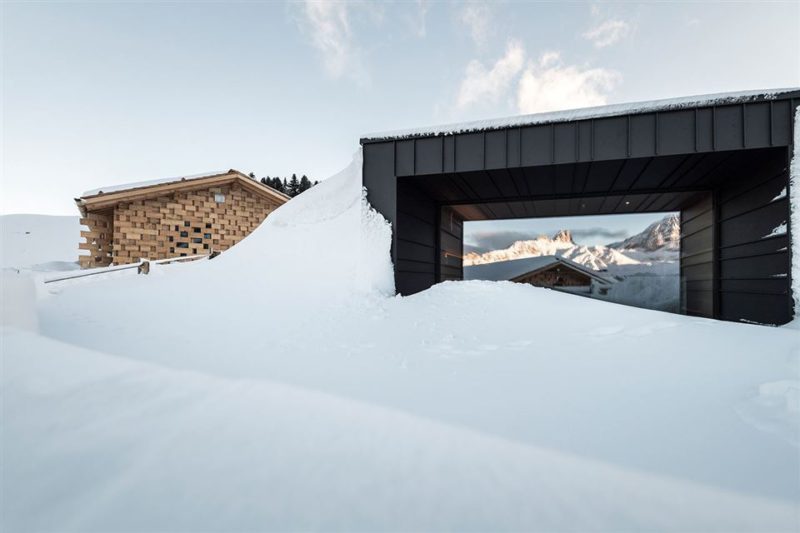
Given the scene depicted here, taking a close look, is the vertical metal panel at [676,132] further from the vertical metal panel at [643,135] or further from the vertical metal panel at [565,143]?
the vertical metal panel at [565,143]

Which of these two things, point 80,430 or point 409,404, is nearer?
point 80,430

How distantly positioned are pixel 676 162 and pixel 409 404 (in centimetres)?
938

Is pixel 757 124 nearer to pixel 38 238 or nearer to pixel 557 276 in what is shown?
pixel 557 276

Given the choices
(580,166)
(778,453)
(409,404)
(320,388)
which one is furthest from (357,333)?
(580,166)

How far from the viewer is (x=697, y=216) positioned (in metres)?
12.0

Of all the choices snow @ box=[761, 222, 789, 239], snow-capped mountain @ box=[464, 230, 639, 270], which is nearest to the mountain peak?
snow-capped mountain @ box=[464, 230, 639, 270]

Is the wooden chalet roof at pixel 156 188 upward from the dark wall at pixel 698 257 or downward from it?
upward

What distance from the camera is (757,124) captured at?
6.98 m

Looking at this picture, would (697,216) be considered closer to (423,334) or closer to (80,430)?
(423,334)

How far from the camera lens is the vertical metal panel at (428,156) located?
29.5ft

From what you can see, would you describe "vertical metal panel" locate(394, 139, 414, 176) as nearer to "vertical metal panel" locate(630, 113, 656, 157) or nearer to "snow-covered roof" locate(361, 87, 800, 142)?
"snow-covered roof" locate(361, 87, 800, 142)

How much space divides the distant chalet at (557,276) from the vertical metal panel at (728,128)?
1203 cm

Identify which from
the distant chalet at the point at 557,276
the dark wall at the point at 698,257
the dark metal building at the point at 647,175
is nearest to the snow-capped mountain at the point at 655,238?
the distant chalet at the point at 557,276

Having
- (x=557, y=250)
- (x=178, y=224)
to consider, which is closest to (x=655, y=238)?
(x=557, y=250)
